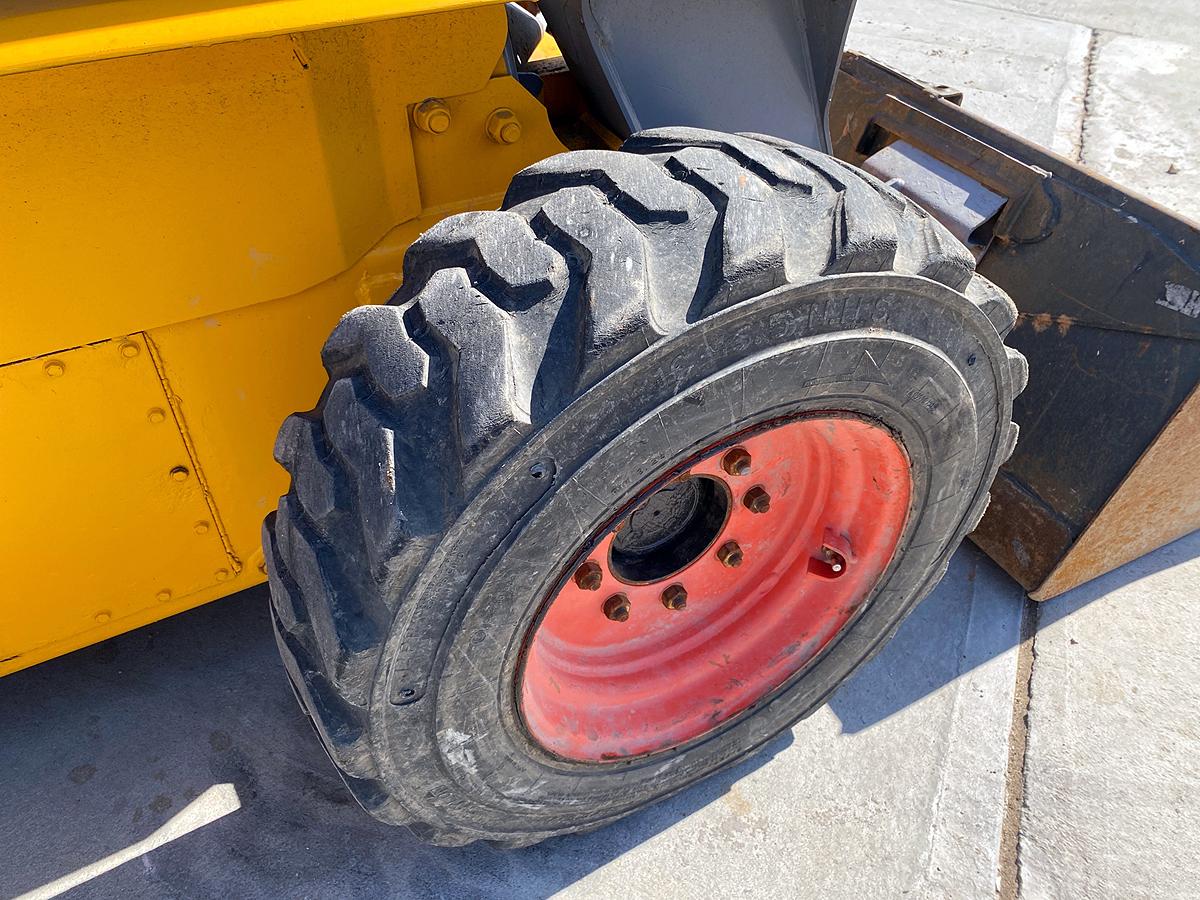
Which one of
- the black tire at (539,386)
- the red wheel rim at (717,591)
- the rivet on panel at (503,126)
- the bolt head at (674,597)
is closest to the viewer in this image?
the black tire at (539,386)

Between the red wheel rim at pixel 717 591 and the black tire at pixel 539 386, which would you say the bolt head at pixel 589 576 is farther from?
the black tire at pixel 539 386

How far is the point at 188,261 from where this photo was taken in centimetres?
135

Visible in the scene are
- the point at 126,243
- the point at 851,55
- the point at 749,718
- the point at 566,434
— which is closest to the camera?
the point at 566,434

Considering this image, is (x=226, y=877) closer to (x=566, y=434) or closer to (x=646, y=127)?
(x=566, y=434)

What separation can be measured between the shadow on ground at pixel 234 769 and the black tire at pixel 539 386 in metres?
0.46

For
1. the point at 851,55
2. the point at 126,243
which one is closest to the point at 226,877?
the point at 126,243

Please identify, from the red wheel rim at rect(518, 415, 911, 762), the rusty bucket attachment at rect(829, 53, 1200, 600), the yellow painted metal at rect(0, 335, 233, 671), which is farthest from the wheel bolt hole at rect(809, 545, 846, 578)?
the yellow painted metal at rect(0, 335, 233, 671)

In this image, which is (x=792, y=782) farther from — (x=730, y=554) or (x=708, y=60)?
(x=708, y=60)

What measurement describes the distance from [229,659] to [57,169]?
1.38m

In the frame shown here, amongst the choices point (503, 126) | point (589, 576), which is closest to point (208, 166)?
point (503, 126)

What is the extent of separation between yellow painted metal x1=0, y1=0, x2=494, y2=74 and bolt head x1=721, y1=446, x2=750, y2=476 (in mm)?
891

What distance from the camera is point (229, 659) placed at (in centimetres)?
222

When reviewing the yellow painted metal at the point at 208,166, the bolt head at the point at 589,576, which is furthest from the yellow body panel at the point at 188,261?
the bolt head at the point at 589,576

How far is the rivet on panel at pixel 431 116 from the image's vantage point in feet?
4.74
